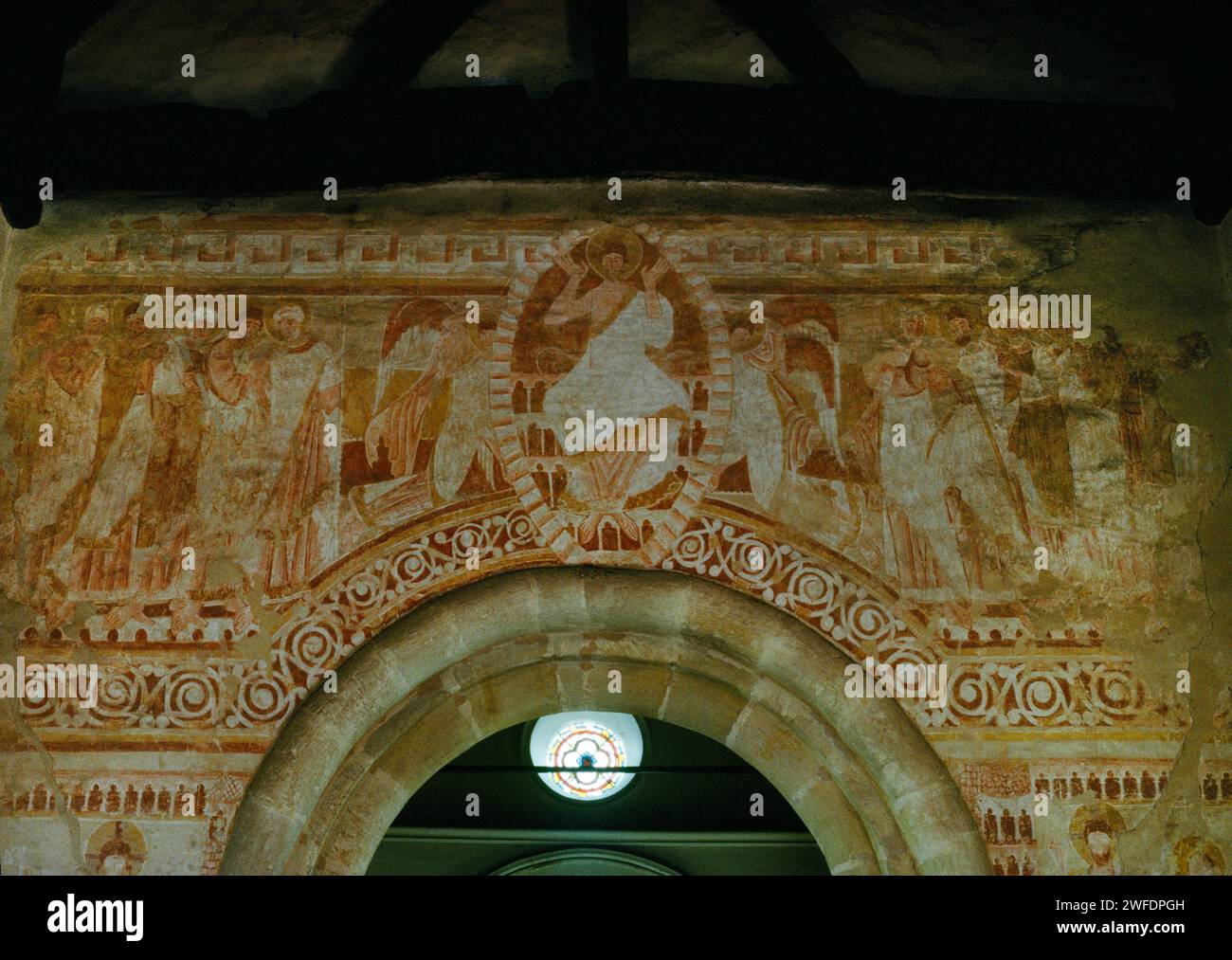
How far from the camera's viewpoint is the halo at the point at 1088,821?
597 centimetres

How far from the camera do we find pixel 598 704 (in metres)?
6.82

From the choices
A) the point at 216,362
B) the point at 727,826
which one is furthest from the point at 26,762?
the point at 727,826

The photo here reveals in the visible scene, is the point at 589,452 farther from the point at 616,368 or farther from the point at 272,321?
the point at 272,321

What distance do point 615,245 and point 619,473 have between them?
1101mm

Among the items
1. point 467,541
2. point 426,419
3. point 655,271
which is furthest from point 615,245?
point 467,541

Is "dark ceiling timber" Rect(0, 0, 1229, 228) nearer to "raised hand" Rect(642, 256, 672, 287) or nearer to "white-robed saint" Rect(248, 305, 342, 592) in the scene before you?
"raised hand" Rect(642, 256, 672, 287)

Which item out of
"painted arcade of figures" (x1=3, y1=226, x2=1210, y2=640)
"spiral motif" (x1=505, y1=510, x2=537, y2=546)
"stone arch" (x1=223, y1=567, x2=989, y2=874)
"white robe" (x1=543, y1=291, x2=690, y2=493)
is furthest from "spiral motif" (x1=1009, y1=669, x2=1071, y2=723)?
"spiral motif" (x1=505, y1=510, x2=537, y2=546)

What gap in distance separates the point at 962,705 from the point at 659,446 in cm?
165

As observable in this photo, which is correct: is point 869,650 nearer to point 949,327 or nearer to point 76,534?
point 949,327

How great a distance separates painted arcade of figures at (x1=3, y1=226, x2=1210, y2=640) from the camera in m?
6.44

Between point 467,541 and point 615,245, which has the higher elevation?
point 615,245

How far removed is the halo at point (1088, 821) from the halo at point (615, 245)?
117 inches

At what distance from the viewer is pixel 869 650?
629 centimetres

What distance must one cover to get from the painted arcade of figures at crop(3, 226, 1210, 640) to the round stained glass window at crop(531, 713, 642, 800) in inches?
278
